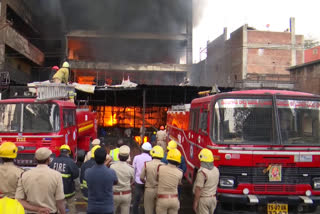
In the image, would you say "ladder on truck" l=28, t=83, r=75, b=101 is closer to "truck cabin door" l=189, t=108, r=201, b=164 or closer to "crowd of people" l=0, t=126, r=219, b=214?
"crowd of people" l=0, t=126, r=219, b=214

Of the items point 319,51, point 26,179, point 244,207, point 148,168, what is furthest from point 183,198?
point 319,51

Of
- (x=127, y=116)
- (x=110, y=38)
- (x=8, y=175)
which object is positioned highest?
(x=110, y=38)

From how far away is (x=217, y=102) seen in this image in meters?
6.53

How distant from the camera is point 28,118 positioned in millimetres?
9180

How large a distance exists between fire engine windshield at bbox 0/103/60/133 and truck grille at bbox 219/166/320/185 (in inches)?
220

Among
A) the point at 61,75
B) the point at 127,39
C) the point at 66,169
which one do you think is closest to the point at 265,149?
the point at 66,169

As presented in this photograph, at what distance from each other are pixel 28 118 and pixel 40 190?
599 cm

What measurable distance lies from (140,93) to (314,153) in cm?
1633

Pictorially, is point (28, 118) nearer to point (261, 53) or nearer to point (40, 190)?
point (40, 190)

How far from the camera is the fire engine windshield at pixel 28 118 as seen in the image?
29.8 ft

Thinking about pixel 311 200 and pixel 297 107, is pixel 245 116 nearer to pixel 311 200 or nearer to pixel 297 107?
pixel 297 107

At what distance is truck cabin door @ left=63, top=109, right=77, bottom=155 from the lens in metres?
9.84

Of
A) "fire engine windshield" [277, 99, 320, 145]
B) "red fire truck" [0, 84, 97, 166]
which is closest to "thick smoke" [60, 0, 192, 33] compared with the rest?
"red fire truck" [0, 84, 97, 166]

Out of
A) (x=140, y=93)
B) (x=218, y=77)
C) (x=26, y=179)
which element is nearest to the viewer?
(x=26, y=179)
